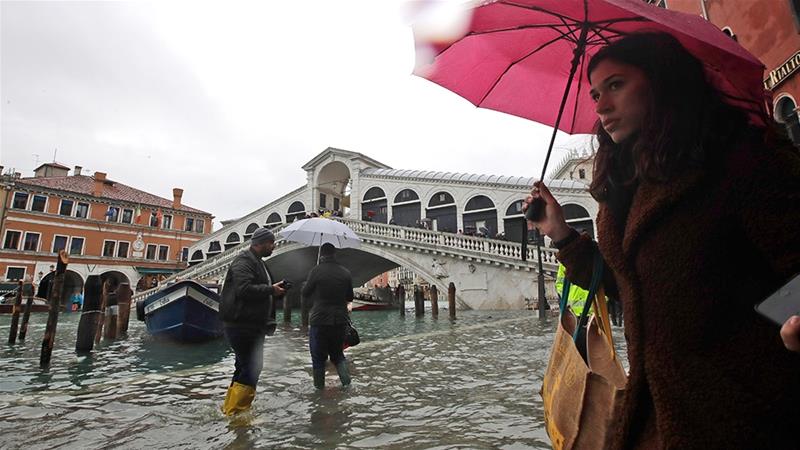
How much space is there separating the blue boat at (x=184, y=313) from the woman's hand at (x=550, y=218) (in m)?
9.78

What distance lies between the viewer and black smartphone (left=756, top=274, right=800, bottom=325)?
780mm

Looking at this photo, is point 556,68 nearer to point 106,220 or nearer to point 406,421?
point 406,421

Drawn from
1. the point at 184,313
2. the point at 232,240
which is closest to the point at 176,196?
the point at 232,240

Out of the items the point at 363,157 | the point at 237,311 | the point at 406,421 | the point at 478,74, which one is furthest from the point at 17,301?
the point at 363,157

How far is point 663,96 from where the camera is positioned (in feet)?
3.94

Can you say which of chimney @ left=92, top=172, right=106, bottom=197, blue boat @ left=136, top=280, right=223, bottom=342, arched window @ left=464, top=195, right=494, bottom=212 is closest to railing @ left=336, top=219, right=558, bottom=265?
arched window @ left=464, top=195, right=494, bottom=212

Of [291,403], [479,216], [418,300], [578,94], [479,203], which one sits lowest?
[291,403]

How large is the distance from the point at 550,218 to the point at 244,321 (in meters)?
3.14

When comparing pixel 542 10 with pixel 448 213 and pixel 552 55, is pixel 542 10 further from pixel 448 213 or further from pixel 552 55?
pixel 448 213

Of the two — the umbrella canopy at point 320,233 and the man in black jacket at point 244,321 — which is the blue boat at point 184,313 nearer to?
the umbrella canopy at point 320,233

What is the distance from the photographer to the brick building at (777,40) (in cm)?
743

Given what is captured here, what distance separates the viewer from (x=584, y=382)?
122 centimetres

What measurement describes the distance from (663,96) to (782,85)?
9680mm

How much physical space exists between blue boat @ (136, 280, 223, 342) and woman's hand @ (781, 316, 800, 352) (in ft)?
34.5
